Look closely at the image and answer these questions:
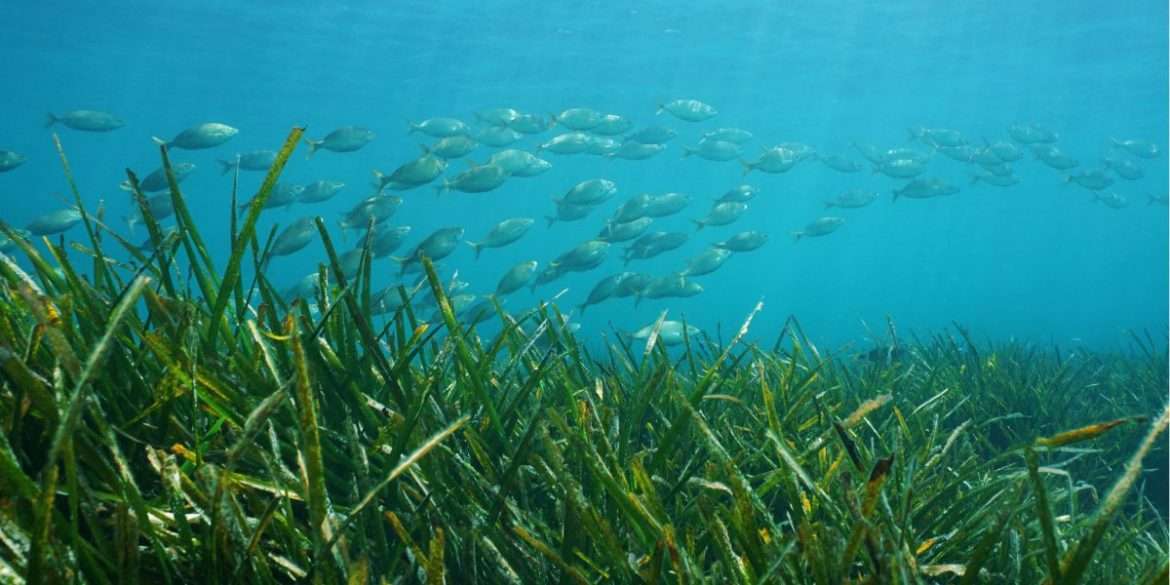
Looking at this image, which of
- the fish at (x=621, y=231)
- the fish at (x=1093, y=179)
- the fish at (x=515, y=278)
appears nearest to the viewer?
the fish at (x=515, y=278)

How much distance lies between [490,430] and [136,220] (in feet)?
38.1

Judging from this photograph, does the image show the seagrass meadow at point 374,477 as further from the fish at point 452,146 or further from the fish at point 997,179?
the fish at point 997,179

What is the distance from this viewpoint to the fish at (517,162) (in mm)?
11253

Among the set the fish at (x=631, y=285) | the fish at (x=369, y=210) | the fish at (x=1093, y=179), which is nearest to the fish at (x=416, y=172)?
the fish at (x=369, y=210)

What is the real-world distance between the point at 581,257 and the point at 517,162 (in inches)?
86.0

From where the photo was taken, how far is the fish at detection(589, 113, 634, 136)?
14719 mm

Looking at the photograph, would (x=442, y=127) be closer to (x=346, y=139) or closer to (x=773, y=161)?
(x=346, y=139)

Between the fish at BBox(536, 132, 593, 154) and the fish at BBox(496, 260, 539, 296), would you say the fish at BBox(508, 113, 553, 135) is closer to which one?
the fish at BBox(536, 132, 593, 154)

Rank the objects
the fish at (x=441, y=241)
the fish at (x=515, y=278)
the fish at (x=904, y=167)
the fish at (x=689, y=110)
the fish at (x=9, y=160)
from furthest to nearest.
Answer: the fish at (x=904, y=167), the fish at (x=689, y=110), the fish at (x=9, y=160), the fish at (x=515, y=278), the fish at (x=441, y=241)

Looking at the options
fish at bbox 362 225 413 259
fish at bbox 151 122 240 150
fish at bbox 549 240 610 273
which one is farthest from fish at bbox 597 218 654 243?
fish at bbox 151 122 240 150

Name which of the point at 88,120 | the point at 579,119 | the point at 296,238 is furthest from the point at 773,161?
→ the point at 88,120

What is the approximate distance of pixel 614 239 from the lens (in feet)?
37.8

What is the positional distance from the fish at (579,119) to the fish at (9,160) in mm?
7824

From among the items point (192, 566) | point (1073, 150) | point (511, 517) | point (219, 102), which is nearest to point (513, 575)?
point (511, 517)
